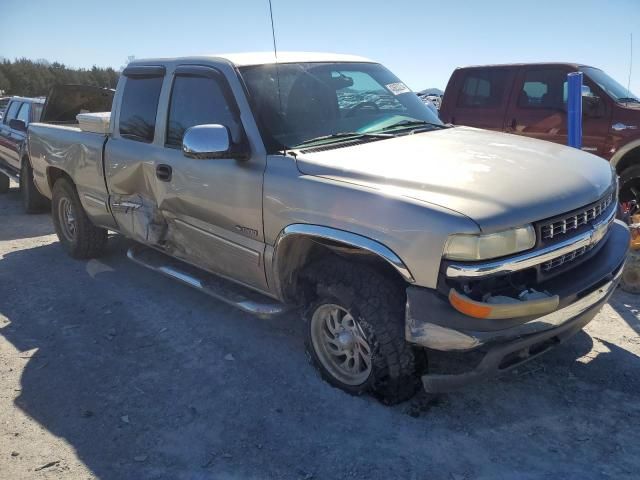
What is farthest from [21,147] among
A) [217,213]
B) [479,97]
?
[479,97]

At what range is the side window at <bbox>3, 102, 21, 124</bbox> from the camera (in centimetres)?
925

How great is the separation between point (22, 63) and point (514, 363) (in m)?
54.5

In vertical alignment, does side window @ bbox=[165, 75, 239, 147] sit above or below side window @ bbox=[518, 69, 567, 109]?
above

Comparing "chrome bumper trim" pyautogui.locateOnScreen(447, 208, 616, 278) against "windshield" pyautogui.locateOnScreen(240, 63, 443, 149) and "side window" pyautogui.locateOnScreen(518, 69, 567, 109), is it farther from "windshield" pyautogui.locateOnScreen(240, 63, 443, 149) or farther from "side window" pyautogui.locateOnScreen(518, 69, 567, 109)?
"side window" pyautogui.locateOnScreen(518, 69, 567, 109)

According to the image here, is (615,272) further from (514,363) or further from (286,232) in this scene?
(286,232)

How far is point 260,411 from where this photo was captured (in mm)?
3225

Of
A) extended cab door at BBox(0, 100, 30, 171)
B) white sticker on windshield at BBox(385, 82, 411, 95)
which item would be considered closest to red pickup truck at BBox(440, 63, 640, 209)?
white sticker on windshield at BBox(385, 82, 411, 95)

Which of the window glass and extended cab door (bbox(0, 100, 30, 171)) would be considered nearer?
the window glass

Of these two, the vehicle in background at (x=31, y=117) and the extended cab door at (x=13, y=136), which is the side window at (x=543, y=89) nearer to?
the vehicle in background at (x=31, y=117)

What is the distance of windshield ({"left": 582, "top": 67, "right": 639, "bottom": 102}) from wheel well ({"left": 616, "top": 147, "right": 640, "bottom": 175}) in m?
0.65

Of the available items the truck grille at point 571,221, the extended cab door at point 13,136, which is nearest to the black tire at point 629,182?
the truck grille at point 571,221

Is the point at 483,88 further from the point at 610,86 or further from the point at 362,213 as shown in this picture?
the point at 362,213

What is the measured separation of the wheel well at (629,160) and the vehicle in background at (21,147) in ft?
25.5

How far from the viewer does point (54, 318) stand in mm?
4602
